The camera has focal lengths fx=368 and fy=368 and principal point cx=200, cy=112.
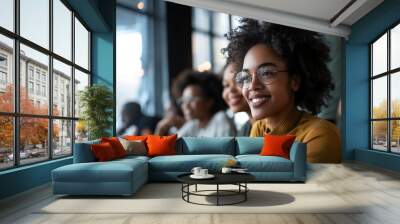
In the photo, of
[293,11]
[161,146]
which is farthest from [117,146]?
[293,11]

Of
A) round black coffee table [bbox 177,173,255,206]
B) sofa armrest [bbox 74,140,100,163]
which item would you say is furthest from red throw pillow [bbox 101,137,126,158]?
round black coffee table [bbox 177,173,255,206]

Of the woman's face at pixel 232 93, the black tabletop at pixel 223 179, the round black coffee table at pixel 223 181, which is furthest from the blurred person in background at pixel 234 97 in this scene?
the black tabletop at pixel 223 179

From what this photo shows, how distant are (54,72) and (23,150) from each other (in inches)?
64.2

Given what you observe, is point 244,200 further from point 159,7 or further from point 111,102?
point 159,7

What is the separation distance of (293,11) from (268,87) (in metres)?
1.61

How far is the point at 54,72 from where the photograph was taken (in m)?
6.26

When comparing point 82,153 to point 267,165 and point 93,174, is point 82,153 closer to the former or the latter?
point 93,174

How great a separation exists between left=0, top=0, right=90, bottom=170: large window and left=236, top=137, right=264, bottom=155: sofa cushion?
10.4 ft

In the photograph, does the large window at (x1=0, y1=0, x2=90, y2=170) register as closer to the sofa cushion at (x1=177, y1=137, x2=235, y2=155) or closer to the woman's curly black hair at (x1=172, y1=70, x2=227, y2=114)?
the woman's curly black hair at (x1=172, y1=70, x2=227, y2=114)

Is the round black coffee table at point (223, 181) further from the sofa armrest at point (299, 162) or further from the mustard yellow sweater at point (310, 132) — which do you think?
the mustard yellow sweater at point (310, 132)

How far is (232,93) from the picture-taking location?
7816 mm

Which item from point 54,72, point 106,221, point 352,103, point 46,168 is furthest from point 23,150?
point 352,103

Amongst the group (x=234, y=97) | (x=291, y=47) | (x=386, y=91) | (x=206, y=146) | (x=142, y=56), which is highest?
(x=291, y=47)

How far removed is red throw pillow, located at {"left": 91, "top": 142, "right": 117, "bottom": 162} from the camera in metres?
5.28
